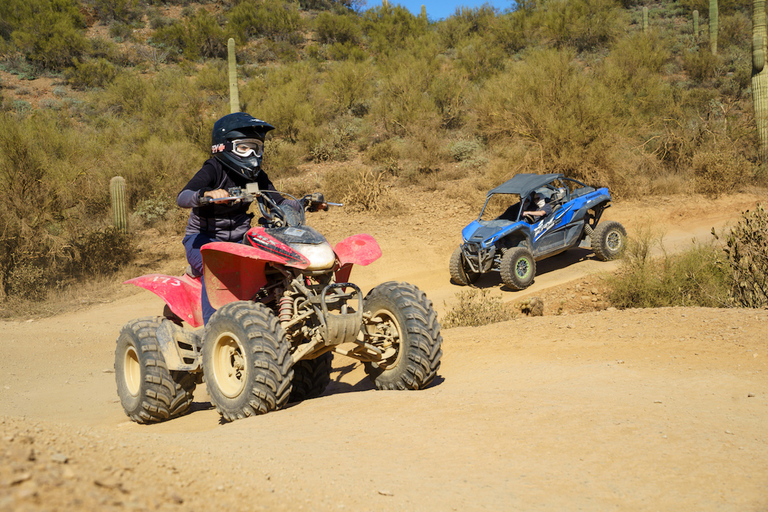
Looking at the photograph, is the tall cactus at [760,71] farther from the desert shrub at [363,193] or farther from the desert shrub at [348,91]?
the desert shrub at [348,91]

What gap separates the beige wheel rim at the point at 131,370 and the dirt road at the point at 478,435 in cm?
35

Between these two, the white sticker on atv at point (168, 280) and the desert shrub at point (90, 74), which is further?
the desert shrub at point (90, 74)

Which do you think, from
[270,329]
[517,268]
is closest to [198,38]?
[517,268]

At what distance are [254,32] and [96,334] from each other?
37707 mm

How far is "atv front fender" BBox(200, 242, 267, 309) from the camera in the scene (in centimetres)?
463

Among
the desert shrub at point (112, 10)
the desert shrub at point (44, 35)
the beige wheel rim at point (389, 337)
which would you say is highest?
the desert shrub at point (112, 10)

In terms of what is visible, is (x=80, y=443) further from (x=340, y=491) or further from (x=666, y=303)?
(x=666, y=303)

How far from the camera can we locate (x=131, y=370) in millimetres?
5309

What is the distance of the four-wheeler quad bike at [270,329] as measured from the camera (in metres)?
4.14

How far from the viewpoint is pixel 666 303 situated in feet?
26.1

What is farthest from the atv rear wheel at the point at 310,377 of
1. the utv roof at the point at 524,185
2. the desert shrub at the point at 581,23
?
the desert shrub at the point at 581,23

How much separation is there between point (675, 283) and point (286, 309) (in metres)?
6.00

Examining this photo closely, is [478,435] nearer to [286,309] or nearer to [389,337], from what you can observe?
[389,337]

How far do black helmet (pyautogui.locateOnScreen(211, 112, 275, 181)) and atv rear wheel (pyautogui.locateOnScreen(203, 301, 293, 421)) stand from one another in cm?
127
